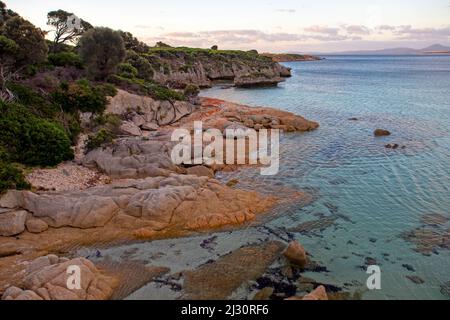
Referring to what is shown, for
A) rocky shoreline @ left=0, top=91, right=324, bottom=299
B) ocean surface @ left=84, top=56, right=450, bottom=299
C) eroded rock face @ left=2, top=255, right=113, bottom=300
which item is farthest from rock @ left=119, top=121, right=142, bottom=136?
eroded rock face @ left=2, top=255, right=113, bottom=300

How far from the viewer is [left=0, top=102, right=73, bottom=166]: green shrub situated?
30922 millimetres

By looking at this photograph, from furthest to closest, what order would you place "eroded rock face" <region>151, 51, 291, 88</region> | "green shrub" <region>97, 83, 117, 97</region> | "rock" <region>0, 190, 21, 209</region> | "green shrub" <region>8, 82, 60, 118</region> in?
1. "eroded rock face" <region>151, 51, 291, 88</region>
2. "green shrub" <region>97, 83, 117, 97</region>
3. "green shrub" <region>8, 82, 60, 118</region>
4. "rock" <region>0, 190, 21, 209</region>

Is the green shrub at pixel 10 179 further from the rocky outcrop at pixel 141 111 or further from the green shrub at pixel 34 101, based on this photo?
the rocky outcrop at pixel 141 111

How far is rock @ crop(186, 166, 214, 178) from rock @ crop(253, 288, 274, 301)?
52.7 feet

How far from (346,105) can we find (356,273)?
58.0 m

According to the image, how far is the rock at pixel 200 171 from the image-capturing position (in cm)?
3302

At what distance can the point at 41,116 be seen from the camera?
37094 millimetres

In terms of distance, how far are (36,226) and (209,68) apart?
10076 centimetres

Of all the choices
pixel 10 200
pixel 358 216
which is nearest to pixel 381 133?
pixel 358 216

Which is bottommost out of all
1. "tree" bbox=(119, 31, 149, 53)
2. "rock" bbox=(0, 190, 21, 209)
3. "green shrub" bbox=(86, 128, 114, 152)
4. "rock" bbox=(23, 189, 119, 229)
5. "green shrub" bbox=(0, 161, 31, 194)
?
"rock" bbox=(23, 189, 119, 229)

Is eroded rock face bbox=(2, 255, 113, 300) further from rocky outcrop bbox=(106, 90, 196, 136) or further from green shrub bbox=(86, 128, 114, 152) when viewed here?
rocky outcrop bbox=(106, 90, 196, 136)

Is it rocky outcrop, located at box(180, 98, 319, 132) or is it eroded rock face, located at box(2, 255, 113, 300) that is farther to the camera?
rocky outcrop, located at box(180, 98, 319, 132)
